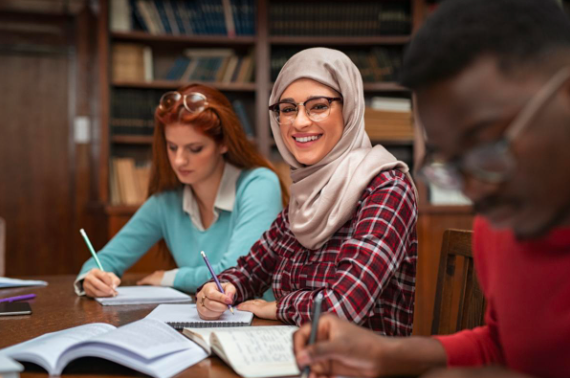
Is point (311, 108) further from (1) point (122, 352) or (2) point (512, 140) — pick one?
(2) point (512, 140)

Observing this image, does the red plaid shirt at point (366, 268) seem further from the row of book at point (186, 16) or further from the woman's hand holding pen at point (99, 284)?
the row of book at point (186, 16)

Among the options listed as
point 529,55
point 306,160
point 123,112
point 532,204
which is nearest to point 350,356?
point 532,204

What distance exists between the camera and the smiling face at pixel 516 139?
578mm

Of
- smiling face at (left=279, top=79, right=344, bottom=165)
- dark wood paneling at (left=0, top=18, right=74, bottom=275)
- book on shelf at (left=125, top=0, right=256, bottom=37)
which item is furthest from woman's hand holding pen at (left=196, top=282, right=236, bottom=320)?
dark wood paneling at (left=0, top=18, right=74, bottom=275)

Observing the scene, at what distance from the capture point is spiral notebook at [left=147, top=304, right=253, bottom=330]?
122 centimetres

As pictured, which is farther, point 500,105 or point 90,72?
point 90,72

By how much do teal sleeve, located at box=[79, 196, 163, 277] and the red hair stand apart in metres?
0.10

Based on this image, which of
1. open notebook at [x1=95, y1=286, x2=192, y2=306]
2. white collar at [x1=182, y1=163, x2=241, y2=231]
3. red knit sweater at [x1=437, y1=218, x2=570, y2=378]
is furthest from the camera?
white collar at [x1=182, y1=163, x2=241, y2=231]

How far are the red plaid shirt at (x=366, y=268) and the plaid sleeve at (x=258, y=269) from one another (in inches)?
0.9

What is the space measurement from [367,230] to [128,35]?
9.19 feet

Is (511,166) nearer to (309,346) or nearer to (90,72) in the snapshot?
(309,346)

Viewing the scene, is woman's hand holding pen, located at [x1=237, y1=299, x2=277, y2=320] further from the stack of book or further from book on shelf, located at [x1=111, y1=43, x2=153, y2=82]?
book on shelf, located at [x1=111, y1=43, x2=153, y2=82]

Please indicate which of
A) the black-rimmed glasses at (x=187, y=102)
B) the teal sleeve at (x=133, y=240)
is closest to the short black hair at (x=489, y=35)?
the black-rimmed glasses at (x=187, y=102)

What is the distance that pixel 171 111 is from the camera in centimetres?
197
